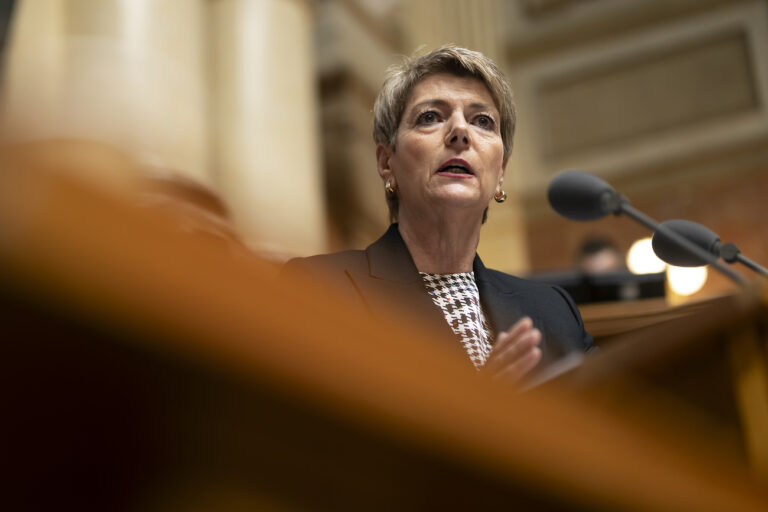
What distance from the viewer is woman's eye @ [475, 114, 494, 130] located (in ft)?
3.60

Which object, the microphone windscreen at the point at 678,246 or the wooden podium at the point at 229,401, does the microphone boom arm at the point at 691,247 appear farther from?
the wooden podium at the point at 229,401

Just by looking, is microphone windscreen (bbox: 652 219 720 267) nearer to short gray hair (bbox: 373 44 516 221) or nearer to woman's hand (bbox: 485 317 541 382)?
short gray hair (bbox: 373 44 516 221)

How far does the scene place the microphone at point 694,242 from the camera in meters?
1.10

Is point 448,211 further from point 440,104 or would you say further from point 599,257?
point 599,257

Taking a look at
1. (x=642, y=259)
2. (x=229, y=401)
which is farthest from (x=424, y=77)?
(x=642, y=259)

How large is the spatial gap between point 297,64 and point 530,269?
1.98 metres

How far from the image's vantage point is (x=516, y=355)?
2.43ft

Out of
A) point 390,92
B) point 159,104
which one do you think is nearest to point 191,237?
point 390,92

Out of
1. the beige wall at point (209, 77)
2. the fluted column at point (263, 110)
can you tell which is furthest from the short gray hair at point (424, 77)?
the fluted column at point (263, 110)

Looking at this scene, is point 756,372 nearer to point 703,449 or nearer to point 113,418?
point 703,449

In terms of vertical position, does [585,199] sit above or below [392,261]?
above

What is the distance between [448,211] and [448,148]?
0.08 m

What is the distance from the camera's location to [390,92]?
3.70ft

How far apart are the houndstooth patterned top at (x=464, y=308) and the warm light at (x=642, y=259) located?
3.44 m
